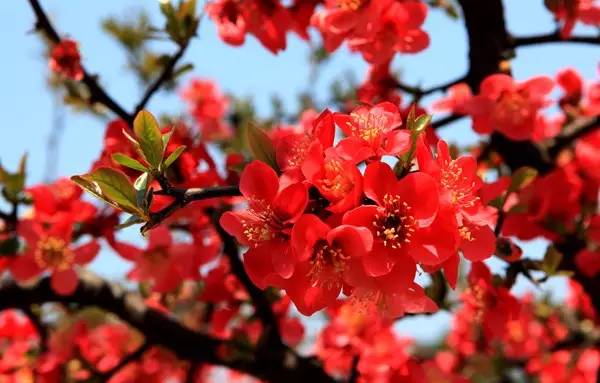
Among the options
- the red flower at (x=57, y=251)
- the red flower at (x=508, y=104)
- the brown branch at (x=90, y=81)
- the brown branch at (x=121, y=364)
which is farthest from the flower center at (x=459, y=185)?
the brown branch at (x=121, y=364)

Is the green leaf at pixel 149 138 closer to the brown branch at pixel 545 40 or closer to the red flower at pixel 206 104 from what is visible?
the brown branch at pixel 545 40

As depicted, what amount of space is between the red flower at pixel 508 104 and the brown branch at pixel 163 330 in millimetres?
725

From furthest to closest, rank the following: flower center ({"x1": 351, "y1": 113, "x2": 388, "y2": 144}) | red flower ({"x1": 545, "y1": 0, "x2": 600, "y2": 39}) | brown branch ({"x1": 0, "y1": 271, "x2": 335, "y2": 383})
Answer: brown branch ({"x1": 0, "y1": 271, "x2": 335, "y2": 383}) → red flower ({"x1": 545, "y1": 0, "x2": 600, "y2": 39}) → flower center ({"x1": 351, "y1": 113, "x2": 388, "y2": 144})

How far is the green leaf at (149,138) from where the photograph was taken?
952 millimetres

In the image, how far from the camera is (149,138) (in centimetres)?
96

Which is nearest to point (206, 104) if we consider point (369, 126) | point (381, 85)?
point (381, 85)

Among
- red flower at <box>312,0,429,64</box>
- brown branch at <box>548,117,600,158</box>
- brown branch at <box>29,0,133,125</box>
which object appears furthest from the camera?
brown branch at <box>548,117,600,158</box>

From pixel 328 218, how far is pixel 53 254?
38.2 inches

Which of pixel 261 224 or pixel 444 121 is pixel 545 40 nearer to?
pixel 444 121

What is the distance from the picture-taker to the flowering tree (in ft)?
3.02

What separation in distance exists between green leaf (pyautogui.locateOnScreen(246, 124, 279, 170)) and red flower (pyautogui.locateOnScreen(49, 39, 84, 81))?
2.61 ft

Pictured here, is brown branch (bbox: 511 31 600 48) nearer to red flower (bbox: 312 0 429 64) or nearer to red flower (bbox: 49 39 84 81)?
red flower (bbox: 312 0 429 64)

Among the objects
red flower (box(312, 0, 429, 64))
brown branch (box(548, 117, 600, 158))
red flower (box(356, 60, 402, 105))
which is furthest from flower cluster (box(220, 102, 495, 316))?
brown branch (box(548, 117, 600, 158))

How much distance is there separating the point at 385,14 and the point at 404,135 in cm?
67
